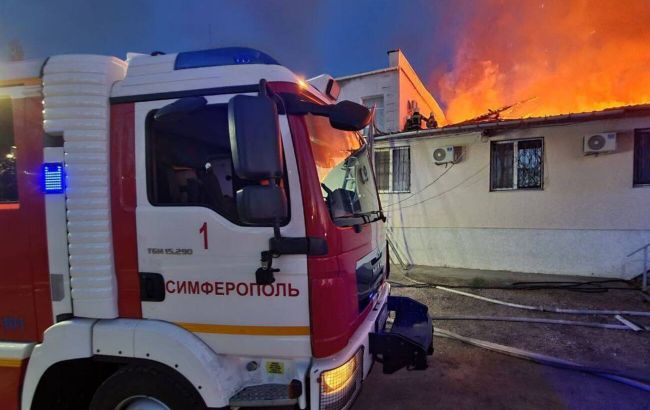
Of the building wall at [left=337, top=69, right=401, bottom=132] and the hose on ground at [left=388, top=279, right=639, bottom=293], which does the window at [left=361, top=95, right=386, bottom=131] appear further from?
the hose on ground at [left=388, top=279, right=639, bottom=293]

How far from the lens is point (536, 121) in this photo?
853 centimetres

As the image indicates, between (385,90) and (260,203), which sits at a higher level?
(385,90)

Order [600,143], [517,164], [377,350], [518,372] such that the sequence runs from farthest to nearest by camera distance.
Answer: [517,164], [600,143], [518,372], [377,350]

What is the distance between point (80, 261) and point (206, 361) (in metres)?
0.94

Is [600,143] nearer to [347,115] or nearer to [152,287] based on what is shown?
[347,115]

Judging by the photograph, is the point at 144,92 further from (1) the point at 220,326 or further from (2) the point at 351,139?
(2) the point at 351,139

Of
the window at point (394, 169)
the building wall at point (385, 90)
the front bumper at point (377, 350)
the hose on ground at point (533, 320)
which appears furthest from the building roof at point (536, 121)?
the front bumper at point (377, 350)

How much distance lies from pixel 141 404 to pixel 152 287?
2.35ft

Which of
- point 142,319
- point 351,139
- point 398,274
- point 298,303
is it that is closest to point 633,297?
point 398,274

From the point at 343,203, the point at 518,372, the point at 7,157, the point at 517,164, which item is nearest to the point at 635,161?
the point at 517,164

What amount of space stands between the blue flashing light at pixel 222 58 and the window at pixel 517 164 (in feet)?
27.6

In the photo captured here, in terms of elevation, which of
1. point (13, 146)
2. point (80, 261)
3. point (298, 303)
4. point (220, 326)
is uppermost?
point (13, 146)

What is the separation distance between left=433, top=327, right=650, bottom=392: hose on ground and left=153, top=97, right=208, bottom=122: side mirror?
440 centimetres

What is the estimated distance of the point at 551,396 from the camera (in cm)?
365
